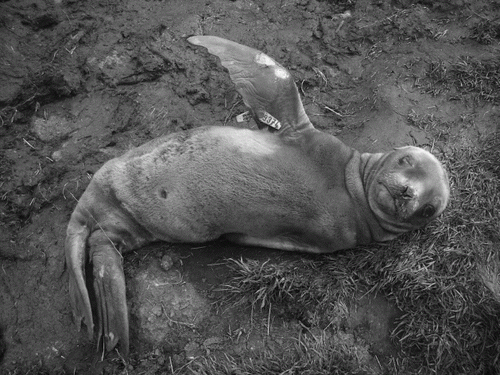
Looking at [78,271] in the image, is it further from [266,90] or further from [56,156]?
[266,90]

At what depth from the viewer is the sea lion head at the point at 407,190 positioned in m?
4.04

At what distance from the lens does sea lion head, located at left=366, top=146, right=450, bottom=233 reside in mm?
4039

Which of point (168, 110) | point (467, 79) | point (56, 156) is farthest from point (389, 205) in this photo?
point (56, 156)

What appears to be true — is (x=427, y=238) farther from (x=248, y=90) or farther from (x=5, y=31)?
(x=5, y=31)

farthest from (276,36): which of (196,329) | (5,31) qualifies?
(196,329)

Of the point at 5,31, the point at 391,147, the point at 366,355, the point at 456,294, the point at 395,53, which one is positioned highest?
the point at 5,31

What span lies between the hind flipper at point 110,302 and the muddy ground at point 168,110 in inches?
7.7

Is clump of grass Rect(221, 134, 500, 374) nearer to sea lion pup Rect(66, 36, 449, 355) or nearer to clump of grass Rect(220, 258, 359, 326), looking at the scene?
clump of grass Rect(220, 258, 359, 326)

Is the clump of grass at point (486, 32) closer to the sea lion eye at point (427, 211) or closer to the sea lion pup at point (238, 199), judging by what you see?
the sea lion pup at point (238, 199)

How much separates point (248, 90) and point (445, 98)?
1.93 m

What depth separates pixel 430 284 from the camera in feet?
14.0

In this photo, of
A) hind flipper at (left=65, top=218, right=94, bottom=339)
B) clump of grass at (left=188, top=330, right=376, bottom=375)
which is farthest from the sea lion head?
hind flipper at (left=65, top=218, right=94, bottom=339)

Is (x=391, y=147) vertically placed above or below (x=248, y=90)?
below

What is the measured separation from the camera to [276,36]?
5191mm
